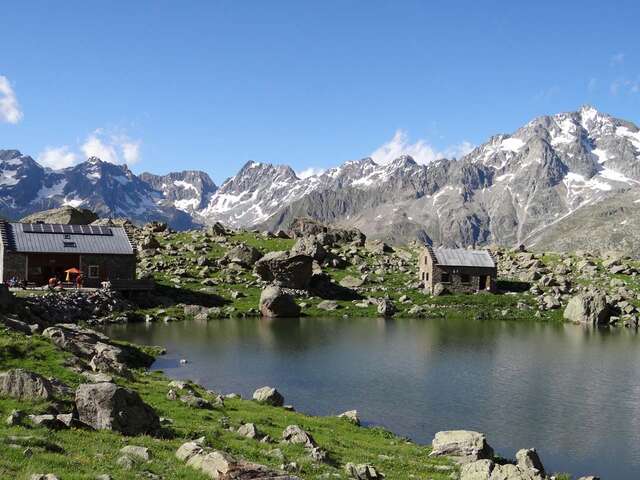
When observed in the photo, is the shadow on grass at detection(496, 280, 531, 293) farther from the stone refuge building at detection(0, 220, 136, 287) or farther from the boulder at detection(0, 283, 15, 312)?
the boulder at detection(0, 283, 15, 312)

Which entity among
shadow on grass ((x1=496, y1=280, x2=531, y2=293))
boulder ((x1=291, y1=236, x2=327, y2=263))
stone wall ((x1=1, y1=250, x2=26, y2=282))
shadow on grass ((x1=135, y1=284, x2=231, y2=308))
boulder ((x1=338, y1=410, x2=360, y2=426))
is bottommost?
boulder ((x1=338, y1=410, x2=360, y2=426))

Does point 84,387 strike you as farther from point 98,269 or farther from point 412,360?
point 98,269

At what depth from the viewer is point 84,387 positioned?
80.4 ft

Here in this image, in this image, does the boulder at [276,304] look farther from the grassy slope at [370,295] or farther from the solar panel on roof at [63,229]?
the solar panel on roof at [63,229]

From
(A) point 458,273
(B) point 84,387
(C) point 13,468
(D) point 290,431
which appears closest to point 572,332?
(A) point 458,273

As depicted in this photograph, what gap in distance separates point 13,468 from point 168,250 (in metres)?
108

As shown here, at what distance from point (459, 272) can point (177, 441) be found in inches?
3682

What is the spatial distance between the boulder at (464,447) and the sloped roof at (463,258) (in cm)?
8311

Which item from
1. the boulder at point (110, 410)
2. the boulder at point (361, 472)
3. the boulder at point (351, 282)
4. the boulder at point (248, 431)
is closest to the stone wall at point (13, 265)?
the boulder at point (351, 282)

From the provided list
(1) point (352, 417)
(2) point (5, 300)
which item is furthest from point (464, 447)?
(2) point (5, 300)

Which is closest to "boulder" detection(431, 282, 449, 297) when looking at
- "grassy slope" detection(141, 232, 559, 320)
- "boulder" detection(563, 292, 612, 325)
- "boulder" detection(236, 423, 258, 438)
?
"grassy slope" detection(141, 232, 559, 320)

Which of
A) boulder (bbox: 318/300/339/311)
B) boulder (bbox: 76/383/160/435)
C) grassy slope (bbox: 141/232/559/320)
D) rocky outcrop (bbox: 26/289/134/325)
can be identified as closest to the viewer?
boulder (bbox: 76/383/160/435)

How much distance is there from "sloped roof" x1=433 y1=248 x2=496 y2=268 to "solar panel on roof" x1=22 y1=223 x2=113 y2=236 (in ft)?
189

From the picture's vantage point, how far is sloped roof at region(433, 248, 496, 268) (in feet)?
370
